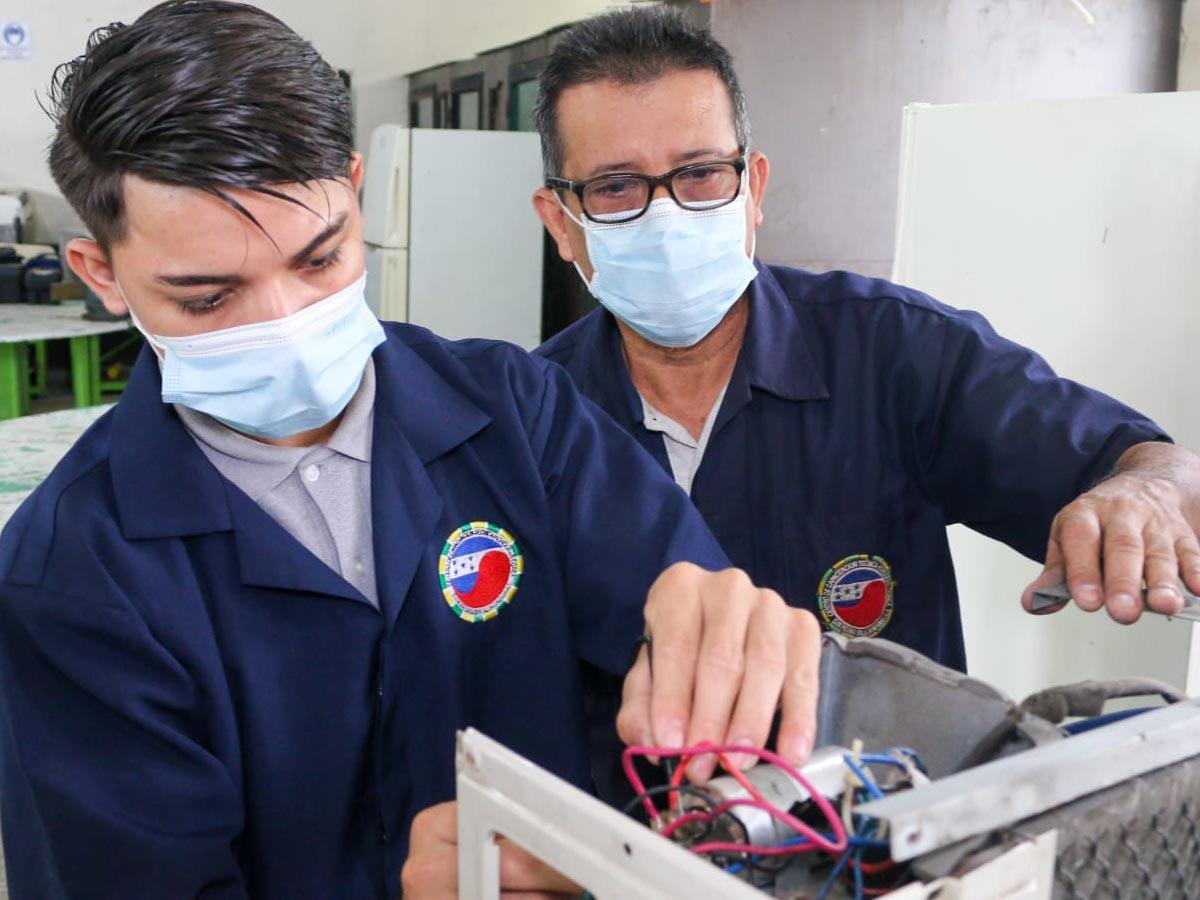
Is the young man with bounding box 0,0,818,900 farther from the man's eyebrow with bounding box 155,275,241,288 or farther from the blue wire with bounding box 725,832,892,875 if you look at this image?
the blue wire with bounding box 725,832,892,875

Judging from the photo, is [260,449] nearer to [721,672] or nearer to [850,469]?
[721,672]

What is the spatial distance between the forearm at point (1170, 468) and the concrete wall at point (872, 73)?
90.9 inches

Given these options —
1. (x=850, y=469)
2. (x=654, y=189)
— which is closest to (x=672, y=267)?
(x=654, y=189)

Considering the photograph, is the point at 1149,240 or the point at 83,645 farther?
the point at 1149,240

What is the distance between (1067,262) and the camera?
1890mm

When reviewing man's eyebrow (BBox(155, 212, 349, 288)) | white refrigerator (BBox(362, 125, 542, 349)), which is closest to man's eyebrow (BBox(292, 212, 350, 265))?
man's eyebrow (BBox(155, 212, 349, 288))

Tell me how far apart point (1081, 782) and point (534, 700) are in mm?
619

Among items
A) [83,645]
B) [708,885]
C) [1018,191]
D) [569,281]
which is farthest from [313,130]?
[569,281]

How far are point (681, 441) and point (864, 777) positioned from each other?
92 centimetres

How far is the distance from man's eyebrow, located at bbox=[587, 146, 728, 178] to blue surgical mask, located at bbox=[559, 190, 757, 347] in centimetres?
5

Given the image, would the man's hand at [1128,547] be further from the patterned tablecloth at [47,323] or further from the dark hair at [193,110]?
the patterned tablecloth at [47,323]

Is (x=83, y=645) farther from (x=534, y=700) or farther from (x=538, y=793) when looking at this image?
(x=538, y=793)

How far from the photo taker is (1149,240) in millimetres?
1794

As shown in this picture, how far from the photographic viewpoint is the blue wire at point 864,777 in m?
0.59
